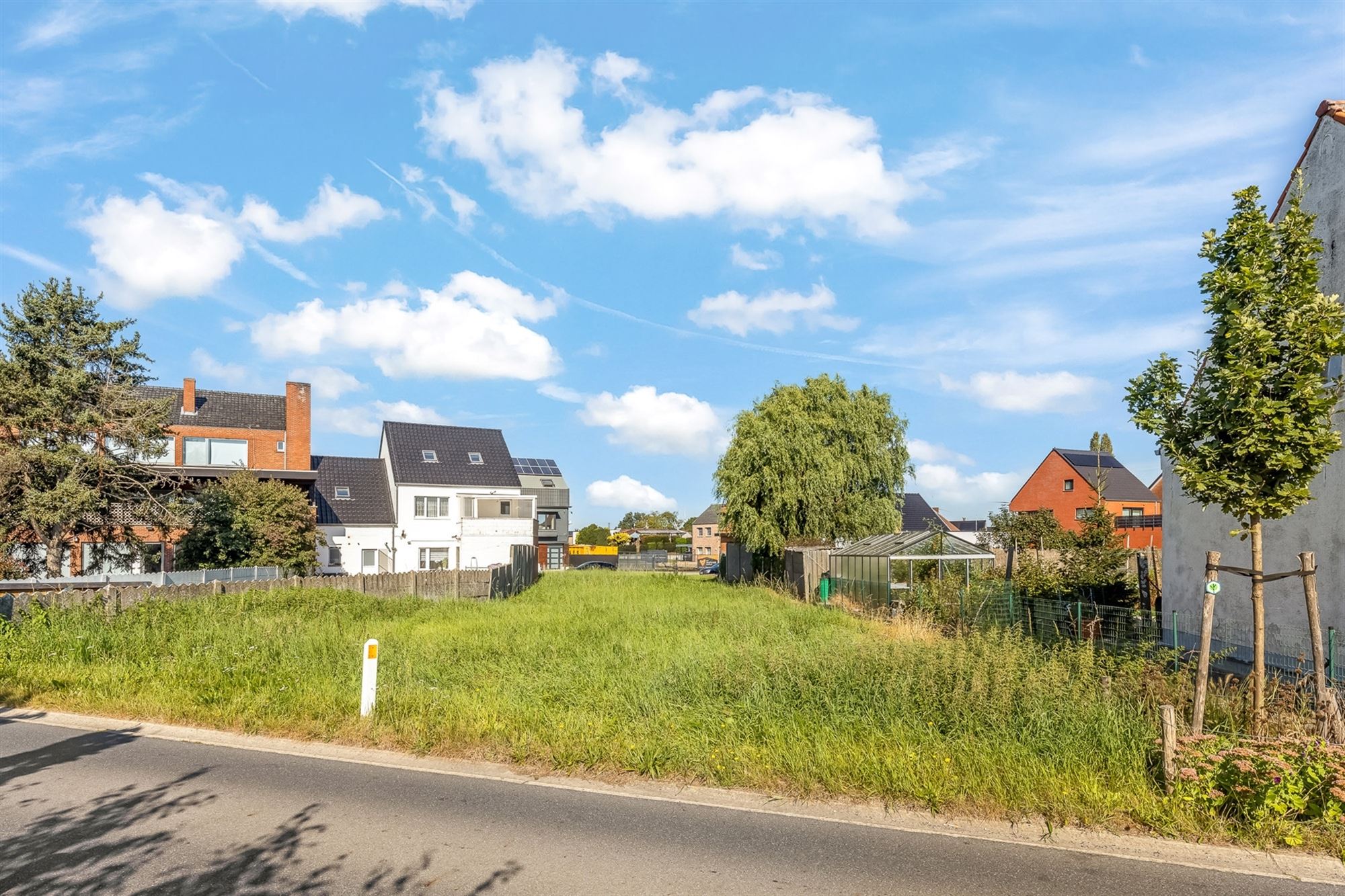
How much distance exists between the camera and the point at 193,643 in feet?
45.4

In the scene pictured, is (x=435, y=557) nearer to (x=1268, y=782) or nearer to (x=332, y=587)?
(x=332, y=587)

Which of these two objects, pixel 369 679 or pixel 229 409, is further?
pixel 229 409

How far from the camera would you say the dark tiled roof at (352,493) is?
44.9 metres

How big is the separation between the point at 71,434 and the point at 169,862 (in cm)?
2632

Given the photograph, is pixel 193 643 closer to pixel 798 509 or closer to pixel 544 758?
pixel 544 758

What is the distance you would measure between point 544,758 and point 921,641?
647 centimetres

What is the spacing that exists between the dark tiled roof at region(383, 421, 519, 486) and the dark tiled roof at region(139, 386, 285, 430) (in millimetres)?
6188

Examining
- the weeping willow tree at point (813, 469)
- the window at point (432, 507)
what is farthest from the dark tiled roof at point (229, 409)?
the weeping willow tree at point (813, 469)

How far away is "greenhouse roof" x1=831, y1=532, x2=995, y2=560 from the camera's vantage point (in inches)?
950

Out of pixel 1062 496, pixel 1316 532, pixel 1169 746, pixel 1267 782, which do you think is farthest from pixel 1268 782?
pixel 1062 496

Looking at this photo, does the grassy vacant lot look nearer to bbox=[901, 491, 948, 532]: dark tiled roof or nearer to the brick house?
bbox=[901, 491, 948, 532]: dark tiled roof

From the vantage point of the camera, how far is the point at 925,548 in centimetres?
2486

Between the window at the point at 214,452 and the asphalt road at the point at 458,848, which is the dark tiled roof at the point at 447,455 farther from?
the asphalt road at the point at 458,848

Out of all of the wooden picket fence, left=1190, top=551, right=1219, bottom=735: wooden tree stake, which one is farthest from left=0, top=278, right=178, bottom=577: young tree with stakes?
left=1190, top=551, right=1219, bottom=735: wooden tree stake
